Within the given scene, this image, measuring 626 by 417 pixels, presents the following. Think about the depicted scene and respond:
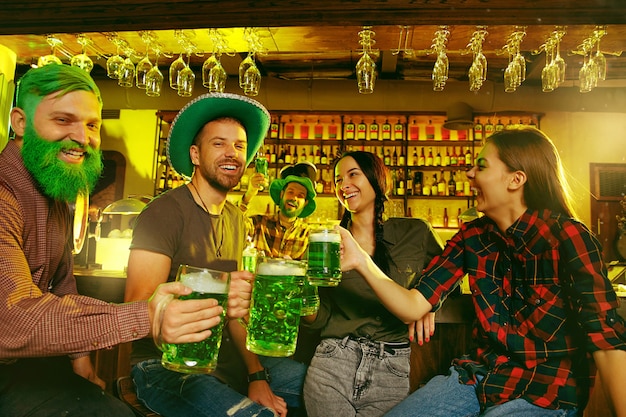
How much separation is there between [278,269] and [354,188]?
115cm

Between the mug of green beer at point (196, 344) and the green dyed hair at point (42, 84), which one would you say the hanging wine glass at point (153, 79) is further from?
the mug of green beer at point (196, 344)

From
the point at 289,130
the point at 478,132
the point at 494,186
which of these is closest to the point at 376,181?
the point at 494,186

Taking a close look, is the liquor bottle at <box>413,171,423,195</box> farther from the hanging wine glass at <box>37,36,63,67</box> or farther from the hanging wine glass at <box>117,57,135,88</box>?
the hanging wine glass at <box>37,36,63,67</box>

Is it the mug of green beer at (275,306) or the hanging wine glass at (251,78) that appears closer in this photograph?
the mug of green beer at (275,306)

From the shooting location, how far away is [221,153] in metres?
1.94

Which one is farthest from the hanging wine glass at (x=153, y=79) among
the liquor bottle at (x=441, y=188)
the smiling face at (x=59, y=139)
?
the liquor bottle at (x=441, y=188)

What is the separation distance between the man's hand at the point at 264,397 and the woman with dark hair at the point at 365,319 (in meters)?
0.12

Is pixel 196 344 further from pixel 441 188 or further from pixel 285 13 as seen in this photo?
pixel 441 188

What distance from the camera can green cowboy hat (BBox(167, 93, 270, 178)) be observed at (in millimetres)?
1904

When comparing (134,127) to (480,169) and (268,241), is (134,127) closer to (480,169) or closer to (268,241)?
(268,241)

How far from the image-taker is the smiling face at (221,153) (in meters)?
1.91

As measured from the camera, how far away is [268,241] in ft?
14.8

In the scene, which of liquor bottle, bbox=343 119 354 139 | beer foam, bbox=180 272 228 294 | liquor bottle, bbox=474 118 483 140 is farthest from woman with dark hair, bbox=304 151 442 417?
liquor bottle, bbox=474 118 483 140

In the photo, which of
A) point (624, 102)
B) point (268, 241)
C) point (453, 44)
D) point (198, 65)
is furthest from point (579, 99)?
point (198, 65)
